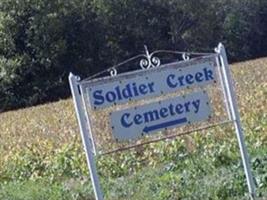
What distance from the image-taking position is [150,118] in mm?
6641

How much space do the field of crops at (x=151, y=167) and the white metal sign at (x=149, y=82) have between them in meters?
1.28

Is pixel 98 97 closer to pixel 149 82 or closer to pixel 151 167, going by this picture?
pixel 149 82

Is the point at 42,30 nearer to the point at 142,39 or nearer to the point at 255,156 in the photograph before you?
the point at 142,39

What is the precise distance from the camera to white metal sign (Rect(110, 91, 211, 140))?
6625 millimetres

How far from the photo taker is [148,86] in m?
6.68

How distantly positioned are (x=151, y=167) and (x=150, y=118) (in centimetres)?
390

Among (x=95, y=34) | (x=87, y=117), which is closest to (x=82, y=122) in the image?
(x=87, y=117)

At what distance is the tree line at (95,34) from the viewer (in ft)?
118

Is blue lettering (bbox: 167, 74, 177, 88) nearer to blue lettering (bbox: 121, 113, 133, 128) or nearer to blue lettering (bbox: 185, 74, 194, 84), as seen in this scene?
blue lettering (bbox: 185, 74, 194, 84)

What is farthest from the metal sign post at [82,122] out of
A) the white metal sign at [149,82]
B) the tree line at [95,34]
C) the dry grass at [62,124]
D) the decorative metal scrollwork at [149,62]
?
the tree line at [95,34]

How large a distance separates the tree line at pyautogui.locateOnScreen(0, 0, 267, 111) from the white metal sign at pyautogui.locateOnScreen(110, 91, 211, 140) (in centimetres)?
2865

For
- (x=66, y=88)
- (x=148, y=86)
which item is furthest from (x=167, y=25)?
(x=148, y=86)

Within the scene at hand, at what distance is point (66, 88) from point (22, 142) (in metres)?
20.8

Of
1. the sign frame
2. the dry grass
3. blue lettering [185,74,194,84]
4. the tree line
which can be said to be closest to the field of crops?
the dry grass
